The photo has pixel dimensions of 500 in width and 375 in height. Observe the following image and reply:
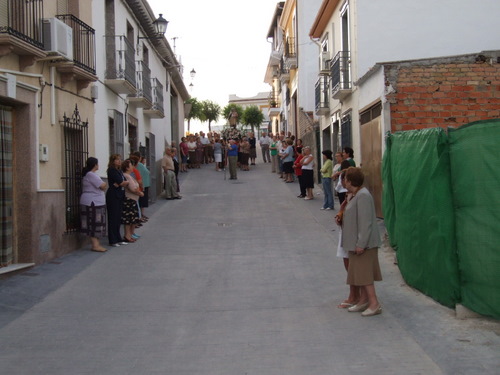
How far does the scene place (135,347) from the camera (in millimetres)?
5969

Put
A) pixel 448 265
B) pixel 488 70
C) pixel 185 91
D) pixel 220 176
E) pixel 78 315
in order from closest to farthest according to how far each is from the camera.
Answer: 1. pixel 448 265
2. pixel 78 315
3. pixel 488 70
4. pixel 220 176
5. pixel 185 91

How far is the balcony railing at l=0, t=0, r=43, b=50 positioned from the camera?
8.95 meters

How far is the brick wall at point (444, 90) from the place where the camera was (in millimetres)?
12664

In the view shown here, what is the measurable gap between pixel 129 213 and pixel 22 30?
425cm

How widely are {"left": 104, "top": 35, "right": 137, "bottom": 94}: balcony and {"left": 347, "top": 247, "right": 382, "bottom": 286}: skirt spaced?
9.47m

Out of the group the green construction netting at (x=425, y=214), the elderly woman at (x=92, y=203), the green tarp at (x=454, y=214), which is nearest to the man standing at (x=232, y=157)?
the elderly woman at (x=92, y=203)

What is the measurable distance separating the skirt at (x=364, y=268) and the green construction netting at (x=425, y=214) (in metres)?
0.66

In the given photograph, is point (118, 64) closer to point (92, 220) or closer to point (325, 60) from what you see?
point (92, 220)

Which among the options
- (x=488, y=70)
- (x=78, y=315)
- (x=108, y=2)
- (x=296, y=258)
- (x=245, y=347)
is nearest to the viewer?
(x=245, y=347)

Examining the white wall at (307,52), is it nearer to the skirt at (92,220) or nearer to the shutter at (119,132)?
the shutter at (119,132)

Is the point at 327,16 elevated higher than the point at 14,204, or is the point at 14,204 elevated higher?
the point at 327,16

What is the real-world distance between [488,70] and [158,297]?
27.9 ft

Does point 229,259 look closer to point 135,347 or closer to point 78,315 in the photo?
point 78,315

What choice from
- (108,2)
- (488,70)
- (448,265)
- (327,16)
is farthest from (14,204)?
(327,16)
